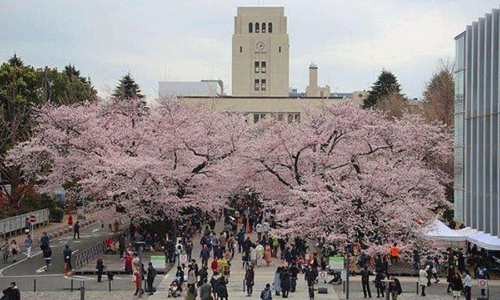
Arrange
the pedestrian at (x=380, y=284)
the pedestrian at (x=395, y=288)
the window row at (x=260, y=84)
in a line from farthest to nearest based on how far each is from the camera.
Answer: the window row at (x=260, y=84) < the pedestrian at (x=380, y=284) < the pedestrian at (x=395, y=288)

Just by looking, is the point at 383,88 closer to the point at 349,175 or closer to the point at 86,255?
the point at 349,175

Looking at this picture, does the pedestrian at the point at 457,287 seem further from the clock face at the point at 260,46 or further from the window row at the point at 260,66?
the clock face at the point at 260,46

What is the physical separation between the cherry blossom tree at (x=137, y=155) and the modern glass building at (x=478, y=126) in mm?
12737

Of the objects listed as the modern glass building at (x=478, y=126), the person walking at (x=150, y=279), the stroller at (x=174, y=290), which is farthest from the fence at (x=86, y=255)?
the modern glass building at (x=478, y=126)

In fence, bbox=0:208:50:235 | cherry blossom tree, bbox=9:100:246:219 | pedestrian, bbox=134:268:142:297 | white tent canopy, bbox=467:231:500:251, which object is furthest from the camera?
fence, bbox=0:208:50:235

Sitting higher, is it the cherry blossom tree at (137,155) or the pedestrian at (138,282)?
the cherry blossom tree at (137,155)

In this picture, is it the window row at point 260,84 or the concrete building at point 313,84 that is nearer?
the window row at point 260,84

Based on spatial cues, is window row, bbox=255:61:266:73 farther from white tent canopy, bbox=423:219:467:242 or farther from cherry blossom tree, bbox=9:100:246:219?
white tent canopy, bbox=423:219:467:242

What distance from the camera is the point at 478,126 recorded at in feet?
135

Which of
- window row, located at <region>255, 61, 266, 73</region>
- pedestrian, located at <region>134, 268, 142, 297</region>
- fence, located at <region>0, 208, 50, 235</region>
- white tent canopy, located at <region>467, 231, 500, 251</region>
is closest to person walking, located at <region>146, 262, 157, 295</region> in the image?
pedestrian, located at <region>134, 268, 142, 297</region>

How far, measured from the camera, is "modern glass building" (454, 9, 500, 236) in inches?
1495

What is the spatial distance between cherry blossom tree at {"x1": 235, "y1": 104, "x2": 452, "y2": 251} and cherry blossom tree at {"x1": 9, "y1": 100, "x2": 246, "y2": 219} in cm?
234

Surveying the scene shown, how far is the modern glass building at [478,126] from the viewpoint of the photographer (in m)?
38.0

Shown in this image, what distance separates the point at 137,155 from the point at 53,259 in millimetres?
9105
